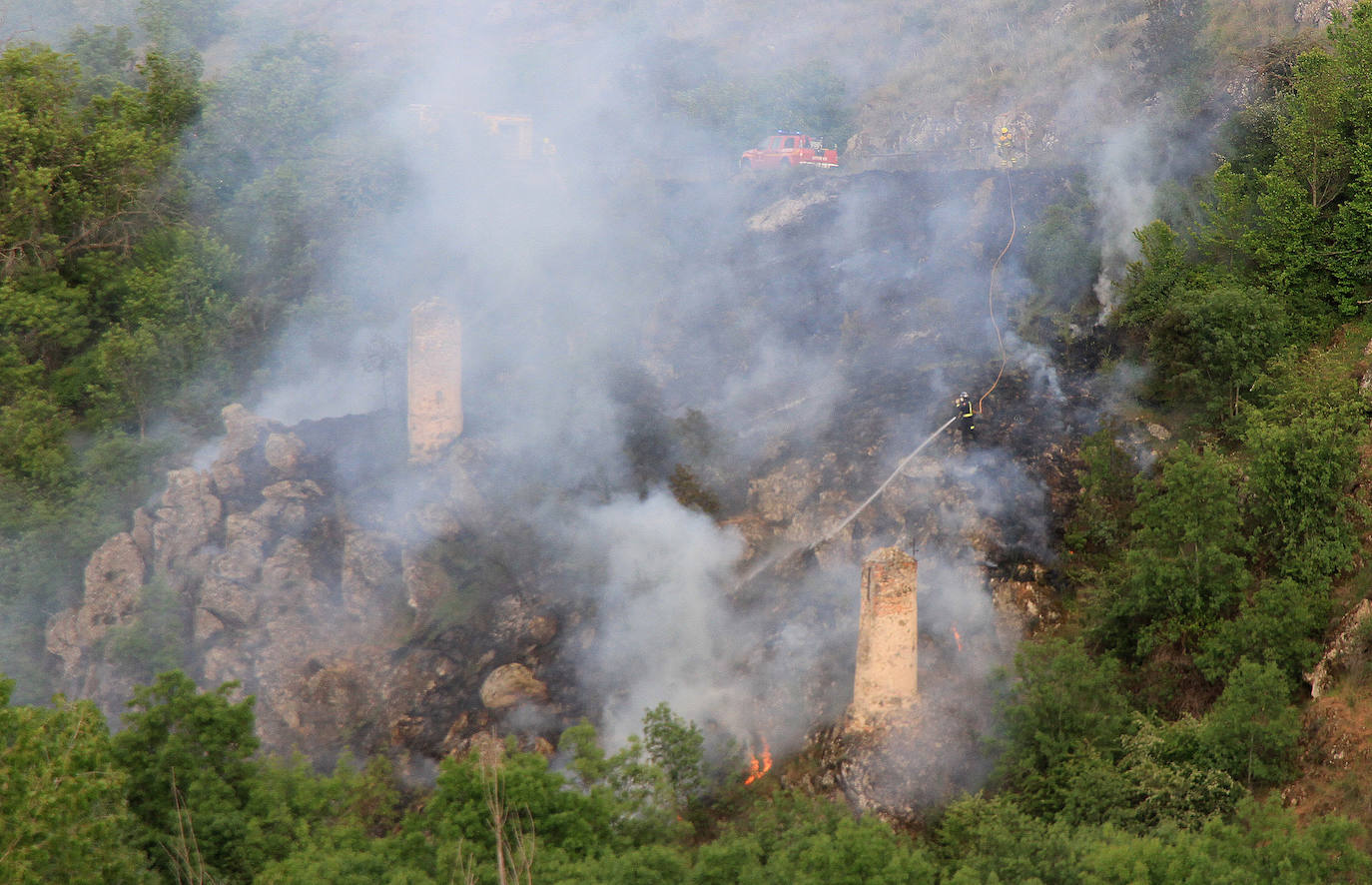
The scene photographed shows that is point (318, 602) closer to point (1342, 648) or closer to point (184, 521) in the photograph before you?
point (184, 521)

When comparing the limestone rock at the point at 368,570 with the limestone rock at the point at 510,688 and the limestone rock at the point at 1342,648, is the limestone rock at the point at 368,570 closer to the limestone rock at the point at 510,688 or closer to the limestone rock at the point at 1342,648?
the limestone rock at the point at 510,688

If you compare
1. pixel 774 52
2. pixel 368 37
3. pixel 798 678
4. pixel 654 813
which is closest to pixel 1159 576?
pixel 798 678

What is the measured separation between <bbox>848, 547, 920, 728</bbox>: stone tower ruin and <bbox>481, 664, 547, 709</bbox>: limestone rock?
6278 mm

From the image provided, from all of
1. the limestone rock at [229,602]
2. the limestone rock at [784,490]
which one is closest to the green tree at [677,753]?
the limestone rock at [784,490]

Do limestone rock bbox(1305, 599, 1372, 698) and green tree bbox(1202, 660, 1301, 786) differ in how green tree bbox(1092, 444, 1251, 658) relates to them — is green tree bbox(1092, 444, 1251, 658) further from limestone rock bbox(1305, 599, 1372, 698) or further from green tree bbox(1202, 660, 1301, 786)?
green tree bbox(1202, 660, 1301, 786)

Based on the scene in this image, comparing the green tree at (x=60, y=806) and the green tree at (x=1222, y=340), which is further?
the green tree at (x=1222, y=340)

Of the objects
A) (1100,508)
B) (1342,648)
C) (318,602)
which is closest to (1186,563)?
(1342,648)

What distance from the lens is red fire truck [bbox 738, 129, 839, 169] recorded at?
3962cm

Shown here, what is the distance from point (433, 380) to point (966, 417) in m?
11.1

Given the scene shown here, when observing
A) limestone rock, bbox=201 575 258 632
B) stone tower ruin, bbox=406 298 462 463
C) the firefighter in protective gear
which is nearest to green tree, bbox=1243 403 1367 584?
the firefighter in protective gear

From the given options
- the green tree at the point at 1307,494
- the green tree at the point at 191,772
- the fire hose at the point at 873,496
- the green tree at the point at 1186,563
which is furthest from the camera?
the fire hose at the point at 873,496

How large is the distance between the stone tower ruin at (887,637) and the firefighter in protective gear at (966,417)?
6002 mm

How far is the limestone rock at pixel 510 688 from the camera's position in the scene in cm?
2659

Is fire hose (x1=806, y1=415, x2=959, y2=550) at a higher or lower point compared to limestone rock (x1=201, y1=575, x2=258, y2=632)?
higher
